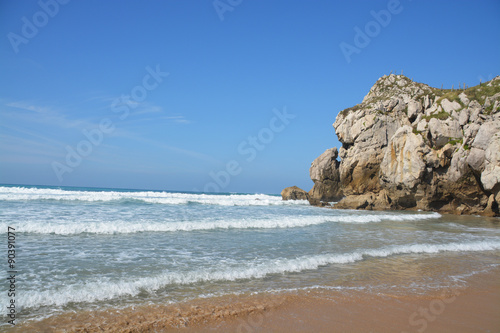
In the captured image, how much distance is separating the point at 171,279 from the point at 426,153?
29.6 meters

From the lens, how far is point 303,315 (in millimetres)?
5344

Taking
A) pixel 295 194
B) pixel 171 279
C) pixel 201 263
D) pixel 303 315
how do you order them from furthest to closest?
pixel 295 194 < pixel 201 263 < pixel 171 279 < pixel 303 315

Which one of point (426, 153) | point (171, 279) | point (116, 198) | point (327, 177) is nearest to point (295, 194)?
point (327, 177)

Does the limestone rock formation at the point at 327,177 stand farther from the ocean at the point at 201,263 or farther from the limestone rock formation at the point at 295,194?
the ocean at the point at 201,263

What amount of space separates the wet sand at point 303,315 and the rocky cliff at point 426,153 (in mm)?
23057

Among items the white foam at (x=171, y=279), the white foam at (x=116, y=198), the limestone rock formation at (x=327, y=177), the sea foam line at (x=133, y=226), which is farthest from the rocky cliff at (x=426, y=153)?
the white foam at (x=171, y=279)

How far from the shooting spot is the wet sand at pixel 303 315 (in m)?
4.77

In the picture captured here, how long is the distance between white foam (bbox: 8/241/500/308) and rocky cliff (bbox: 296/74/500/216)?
21107mm

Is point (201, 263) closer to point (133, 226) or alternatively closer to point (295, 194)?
point (133, 226)

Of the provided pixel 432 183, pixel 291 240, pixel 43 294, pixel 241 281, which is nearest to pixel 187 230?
pixel 291 240

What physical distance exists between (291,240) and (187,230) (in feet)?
16.6

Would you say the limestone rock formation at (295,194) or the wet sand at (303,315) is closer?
the wet sand at (303,315)

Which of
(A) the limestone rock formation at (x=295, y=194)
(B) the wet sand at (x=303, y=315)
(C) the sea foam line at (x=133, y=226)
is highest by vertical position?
(A) the limestone rock formation at (x=295, y=194)

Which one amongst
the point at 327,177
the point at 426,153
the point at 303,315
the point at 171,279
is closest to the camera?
the point at 303,315
